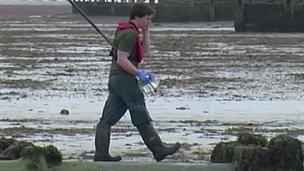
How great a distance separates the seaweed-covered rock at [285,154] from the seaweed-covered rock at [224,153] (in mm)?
395

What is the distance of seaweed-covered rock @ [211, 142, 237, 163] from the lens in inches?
328

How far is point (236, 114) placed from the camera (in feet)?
51.4

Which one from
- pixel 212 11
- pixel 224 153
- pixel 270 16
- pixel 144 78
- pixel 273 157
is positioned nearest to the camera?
pixel 273 157

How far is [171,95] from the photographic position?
18.4 m

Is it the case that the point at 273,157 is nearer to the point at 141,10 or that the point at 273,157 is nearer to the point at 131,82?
the point at 131,82

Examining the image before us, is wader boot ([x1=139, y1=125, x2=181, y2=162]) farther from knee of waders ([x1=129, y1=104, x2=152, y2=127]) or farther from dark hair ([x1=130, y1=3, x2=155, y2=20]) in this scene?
dark hair ([x1=130, y1=3, x2=155, y2=20])

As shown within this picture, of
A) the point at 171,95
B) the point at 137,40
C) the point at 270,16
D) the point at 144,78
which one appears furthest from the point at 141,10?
the point at 270,16

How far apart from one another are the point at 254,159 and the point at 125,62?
1865 mm

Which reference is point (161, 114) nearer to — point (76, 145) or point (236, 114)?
point (236, 114)

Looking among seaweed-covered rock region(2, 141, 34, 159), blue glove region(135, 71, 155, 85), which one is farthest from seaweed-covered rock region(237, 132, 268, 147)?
seaweed-covered rock region(2, 141, 34, 159)

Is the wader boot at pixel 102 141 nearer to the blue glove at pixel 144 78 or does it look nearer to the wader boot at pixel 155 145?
the wader boot at pixel 155 145

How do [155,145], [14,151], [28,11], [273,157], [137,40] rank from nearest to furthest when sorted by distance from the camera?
1. [273,157]
2. [14,151]
3. [137,40]
4. [155,145]
5. [28,11]

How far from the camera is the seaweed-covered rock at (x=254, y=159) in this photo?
7992 millimetres

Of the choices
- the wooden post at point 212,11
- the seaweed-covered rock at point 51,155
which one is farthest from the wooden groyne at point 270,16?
the seaweed-covered rock at point 51,155
